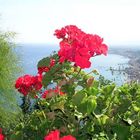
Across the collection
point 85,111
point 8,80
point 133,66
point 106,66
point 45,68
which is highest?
point 45,68

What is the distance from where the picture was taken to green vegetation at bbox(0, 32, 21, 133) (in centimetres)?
1366

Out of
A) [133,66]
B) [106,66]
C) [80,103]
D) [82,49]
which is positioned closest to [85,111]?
[80,103]

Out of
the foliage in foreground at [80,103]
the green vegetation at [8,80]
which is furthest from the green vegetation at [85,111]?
the green vegetation at [8,80]

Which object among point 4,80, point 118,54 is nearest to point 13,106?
point 4,80

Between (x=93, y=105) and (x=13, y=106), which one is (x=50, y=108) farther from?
(x=13, y=106)

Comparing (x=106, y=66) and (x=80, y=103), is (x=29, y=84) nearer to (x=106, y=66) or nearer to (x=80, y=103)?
(x=80, y=103)

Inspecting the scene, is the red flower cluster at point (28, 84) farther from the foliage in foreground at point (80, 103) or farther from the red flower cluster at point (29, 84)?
the foliage in foreground at point (80, 103)

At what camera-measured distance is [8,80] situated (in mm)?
13906

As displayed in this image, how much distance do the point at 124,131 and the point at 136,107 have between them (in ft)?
0.51

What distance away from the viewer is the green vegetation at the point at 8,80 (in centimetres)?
1366

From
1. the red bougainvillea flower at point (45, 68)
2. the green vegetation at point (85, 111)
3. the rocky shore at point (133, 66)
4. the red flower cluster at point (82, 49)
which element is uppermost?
the red flower cluster at point (82, 49)

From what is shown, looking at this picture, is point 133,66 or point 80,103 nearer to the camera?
point 80,103

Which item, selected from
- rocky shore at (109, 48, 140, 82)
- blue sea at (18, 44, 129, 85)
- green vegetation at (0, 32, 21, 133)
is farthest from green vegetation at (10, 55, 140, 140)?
green vegetation at (0, 32, 21, 133)

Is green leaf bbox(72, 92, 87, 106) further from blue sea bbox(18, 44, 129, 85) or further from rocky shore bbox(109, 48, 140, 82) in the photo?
rocky shore bbox(109, 48, 140, 82)
